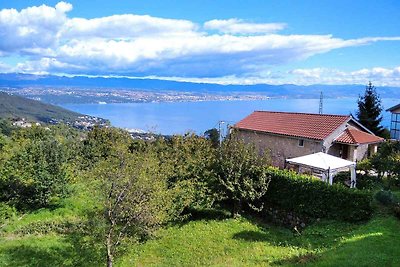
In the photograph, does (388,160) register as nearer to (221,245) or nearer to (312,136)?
(312,136)

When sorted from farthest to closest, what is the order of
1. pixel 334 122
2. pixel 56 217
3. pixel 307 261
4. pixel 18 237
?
pixel 334 122, pixel 56 217, pixel 18 237, pixel 307 261

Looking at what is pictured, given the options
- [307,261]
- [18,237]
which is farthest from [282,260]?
[18,237]

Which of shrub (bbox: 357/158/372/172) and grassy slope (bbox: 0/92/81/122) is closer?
shrub (bbox: 357/158/372/172)

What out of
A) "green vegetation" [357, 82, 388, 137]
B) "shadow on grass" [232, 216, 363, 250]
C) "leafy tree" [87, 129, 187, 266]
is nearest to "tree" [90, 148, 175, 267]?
"leafy tree" [87, 129, 187, 266]

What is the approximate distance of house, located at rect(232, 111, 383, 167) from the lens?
1180 inches

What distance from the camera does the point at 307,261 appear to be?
1256 cm

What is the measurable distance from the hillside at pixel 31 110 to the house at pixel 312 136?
241ft

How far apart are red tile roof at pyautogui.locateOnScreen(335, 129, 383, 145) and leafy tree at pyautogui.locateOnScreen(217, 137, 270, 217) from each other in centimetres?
1195

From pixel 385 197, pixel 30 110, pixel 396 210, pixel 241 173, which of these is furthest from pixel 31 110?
pixel 396 210

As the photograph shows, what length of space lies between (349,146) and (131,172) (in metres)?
23.0

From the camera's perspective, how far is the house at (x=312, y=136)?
30.0 m

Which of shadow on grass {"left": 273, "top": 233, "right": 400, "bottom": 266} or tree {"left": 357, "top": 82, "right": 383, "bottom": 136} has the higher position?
tree {"left": 357, "top": 82, "right": 383, "bottom": 136}

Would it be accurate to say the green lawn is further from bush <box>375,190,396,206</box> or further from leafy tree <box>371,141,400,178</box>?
leafy tree <box>371,141,400,178</box>

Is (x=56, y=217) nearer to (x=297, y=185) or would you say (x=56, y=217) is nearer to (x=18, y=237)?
(x=18, y=237)
